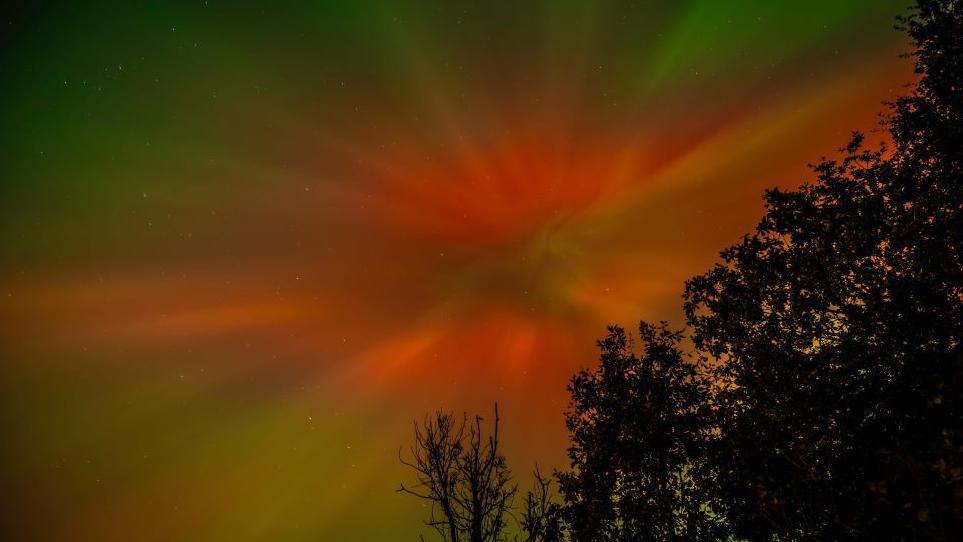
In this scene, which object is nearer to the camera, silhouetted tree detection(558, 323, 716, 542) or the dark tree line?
the dark tree line

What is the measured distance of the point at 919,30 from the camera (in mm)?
12672

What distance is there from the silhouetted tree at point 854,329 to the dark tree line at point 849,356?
0.04 meters


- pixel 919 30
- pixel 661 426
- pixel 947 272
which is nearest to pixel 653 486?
pixel 661 426

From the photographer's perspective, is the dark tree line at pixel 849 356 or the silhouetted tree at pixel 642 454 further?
the silhouetted tree at pixel 642 454

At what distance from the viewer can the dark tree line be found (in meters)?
8.99

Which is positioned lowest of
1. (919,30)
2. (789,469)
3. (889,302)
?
(789,469)

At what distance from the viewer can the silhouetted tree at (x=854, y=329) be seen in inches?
414

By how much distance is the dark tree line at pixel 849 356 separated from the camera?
899 cm

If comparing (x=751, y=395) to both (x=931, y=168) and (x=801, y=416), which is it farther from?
(x=931, y=168)

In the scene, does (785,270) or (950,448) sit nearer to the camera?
(950,448)

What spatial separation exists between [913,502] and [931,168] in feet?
31.8

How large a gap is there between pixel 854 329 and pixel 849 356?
0.87 m

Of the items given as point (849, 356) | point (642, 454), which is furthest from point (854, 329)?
point (642, 454)

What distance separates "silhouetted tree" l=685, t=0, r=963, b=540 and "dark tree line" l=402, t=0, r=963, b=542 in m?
0.04
